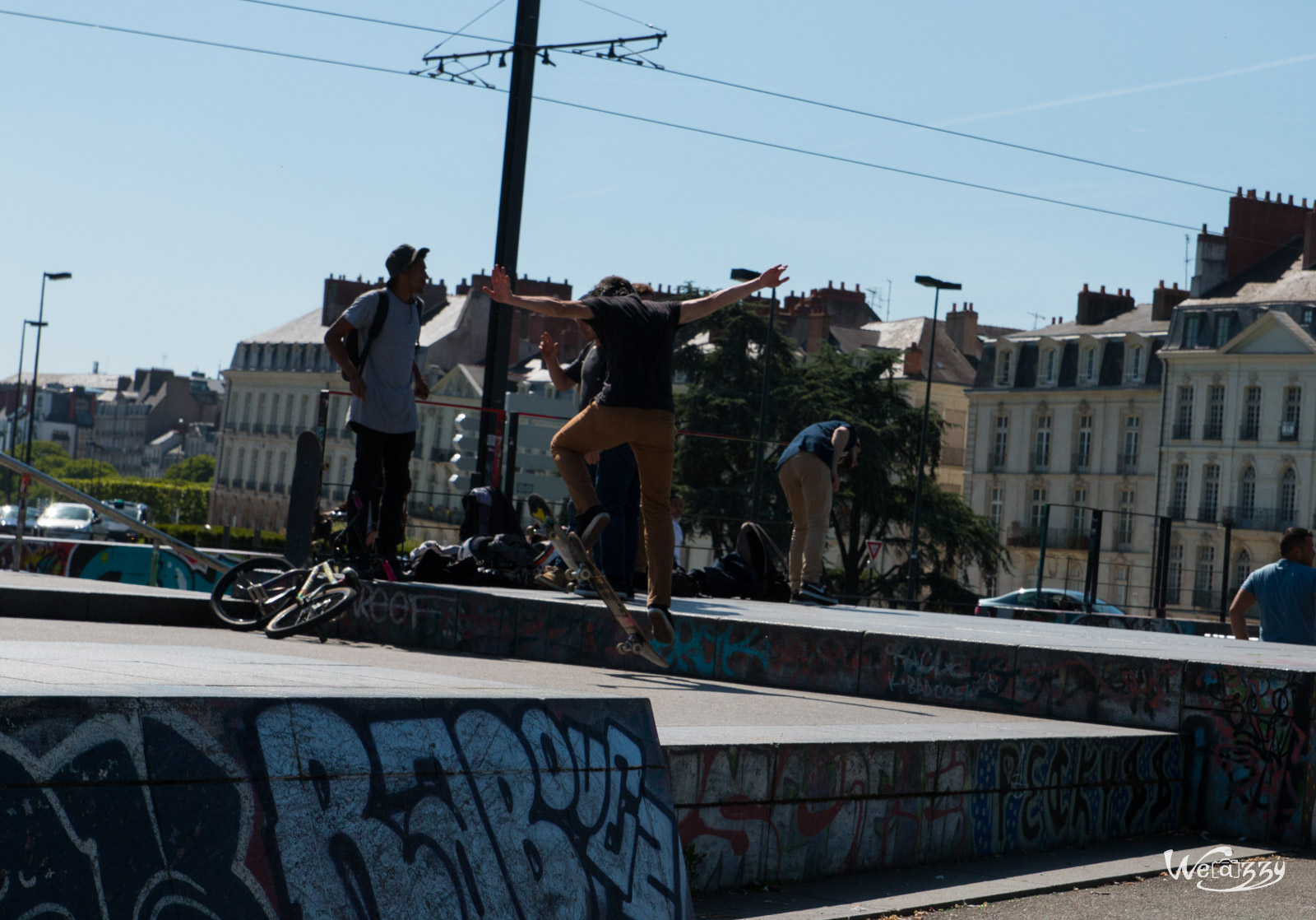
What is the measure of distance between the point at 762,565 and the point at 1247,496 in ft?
203

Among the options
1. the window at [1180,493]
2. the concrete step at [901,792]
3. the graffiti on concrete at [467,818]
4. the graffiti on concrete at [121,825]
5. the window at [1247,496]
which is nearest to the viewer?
the graffiti on concrete at [121,825]

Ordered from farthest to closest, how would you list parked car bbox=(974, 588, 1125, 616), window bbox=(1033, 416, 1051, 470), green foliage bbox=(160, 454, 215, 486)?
green foliage bbox=(160, 454, 215, 486)
window bbox=(1033, 416, 1051, 470)
parked car bbox=(974, 588, 1125, 616)

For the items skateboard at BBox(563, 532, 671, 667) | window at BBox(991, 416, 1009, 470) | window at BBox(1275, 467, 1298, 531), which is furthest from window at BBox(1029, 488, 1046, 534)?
skateboard at BBox(563, 532, 671, 667)

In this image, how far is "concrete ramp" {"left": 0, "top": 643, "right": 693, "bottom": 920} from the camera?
2814 millimetres

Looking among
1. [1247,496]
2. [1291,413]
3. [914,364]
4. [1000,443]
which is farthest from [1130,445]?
[914,364]

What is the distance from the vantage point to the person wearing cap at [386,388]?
27.6 feet

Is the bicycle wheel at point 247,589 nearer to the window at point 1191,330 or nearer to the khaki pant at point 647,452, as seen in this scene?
the khaki pant at point 647,452

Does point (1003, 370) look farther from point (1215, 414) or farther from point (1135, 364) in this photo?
point (1215, 414)

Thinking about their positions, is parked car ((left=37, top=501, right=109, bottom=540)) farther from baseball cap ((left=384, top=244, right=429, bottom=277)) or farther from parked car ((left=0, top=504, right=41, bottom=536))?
baseball cap ((left=384, top=244, right=429, bottom=277))

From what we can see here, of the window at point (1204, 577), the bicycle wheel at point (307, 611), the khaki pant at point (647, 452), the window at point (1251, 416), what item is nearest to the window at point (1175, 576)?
the window at point (1204, 577)

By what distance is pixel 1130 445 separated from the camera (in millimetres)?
75188

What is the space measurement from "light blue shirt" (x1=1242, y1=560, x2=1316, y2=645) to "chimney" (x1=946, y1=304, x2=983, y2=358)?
82114mm

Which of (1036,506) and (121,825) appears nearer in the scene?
(121,825)

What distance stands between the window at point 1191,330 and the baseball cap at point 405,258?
6790 centimetres
